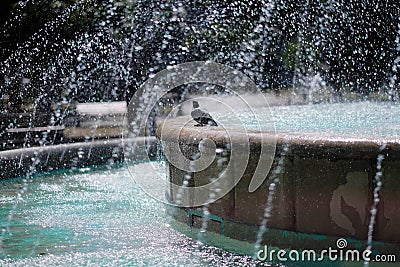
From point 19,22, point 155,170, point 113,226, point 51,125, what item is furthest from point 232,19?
point 113,226

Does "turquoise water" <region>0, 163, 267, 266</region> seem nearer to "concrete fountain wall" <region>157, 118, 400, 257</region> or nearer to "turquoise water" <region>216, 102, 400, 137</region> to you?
"concrete fountain wall" <region>157, 118, 400, 257</region>

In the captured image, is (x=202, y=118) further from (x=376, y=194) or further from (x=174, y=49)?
(x=174, y=49)

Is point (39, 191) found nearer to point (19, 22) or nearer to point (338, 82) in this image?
point (19, 22)

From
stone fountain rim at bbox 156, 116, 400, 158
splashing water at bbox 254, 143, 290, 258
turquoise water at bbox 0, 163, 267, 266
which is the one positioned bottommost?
turquoise water at bbox 0, 163, 267, 266

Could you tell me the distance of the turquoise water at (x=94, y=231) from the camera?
4.66 metres

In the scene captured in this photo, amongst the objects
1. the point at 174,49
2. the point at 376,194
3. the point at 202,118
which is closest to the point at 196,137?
the point at 202,118

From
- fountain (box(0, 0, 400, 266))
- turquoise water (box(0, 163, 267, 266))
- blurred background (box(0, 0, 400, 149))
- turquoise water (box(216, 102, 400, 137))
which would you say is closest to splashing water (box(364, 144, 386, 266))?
fountain (box(0, 0, 400, 266))

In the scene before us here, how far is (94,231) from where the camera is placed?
215 inches

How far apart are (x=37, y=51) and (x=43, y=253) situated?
39.7ft

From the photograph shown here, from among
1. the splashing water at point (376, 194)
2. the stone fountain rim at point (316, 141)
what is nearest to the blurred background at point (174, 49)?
the stone fountain rim at point (316, 141)

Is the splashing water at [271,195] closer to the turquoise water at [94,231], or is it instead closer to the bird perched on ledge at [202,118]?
the turquoise water at [94,231]

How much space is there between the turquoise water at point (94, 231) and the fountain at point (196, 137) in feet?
0.07

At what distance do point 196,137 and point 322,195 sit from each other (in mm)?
1131

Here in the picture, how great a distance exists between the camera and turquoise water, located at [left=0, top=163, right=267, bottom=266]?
4664mm
